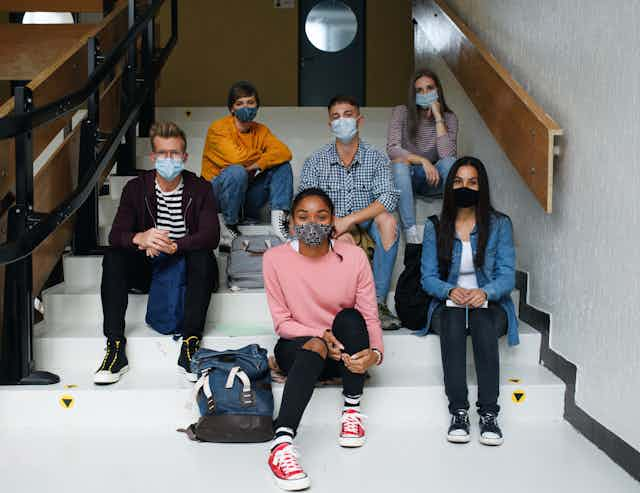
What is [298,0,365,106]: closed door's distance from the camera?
25.8 ft

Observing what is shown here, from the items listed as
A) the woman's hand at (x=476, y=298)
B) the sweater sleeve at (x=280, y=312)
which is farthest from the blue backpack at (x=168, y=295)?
the woman's hand at (x=476, y=298)

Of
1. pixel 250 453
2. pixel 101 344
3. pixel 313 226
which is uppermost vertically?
pixel 313 226

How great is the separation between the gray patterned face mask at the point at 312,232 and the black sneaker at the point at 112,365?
2.60ft

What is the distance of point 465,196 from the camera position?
9.75 feet

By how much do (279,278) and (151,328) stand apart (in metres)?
0.66

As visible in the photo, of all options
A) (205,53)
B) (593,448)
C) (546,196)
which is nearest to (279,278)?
(546,196)

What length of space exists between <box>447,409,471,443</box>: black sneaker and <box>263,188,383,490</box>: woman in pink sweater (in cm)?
29

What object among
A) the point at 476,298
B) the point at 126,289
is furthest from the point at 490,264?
the point at 126,289

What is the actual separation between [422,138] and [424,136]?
14mm

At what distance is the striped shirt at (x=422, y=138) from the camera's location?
3938mm

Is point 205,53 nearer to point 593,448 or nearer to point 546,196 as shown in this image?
point 546,196

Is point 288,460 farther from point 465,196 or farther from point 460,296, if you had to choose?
point 465,196

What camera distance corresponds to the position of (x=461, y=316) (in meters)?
2.84

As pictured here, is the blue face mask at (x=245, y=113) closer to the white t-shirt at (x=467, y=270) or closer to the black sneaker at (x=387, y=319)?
the black sneaker at (x=387, y=319)
